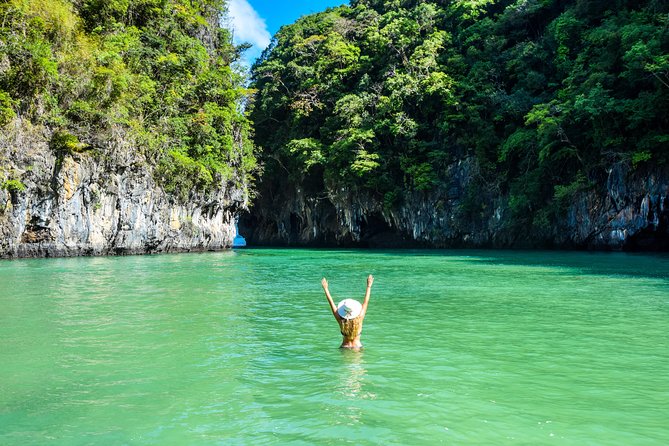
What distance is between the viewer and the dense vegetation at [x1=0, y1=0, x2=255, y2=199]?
21.7m

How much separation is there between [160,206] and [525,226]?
20.4 metres

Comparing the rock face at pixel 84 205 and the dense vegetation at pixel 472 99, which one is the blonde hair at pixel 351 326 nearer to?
the rock face at pixel 84 205

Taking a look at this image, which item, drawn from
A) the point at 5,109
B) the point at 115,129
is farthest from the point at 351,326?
the point at 115,129

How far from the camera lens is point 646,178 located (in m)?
24.2

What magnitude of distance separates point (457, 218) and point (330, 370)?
97.3 feet

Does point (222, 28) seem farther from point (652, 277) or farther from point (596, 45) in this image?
point (652, 277)

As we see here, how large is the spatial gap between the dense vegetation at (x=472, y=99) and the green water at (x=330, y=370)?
15.6m

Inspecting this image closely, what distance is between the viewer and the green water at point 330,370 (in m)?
4.06

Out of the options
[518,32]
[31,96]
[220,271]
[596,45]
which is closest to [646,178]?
[596,45]

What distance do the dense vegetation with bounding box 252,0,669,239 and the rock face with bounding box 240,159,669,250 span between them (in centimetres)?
56

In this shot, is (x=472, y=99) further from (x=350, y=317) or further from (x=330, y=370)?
(x=330, y=370)

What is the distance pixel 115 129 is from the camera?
25.0m

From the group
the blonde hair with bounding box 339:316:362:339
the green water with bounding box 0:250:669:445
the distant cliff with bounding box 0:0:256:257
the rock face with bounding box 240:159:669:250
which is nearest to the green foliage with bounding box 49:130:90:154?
the distant cliff with bounding box 0:0:256:257

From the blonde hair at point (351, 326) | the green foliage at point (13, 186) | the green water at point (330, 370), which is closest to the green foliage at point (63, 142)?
the green foliage at point (13, 186)
